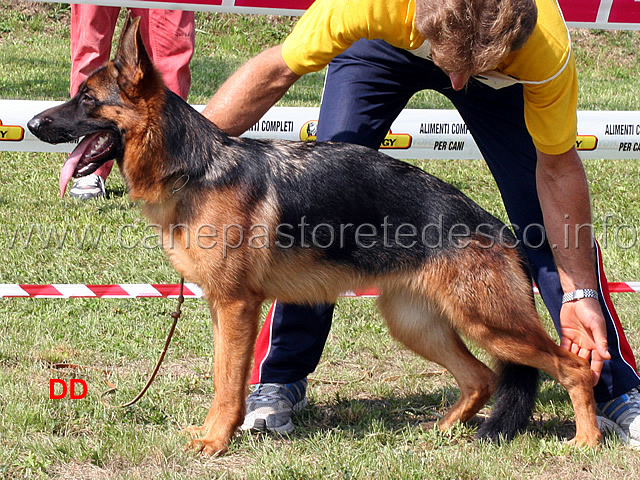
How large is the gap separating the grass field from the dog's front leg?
0.10 m

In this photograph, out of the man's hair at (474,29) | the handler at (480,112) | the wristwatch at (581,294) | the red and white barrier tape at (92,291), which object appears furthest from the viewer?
the red and white barrier tape at (92,291)

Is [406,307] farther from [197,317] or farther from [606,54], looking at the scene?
[606,54]

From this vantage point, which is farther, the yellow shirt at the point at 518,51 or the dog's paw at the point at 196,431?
the dog's paw at the point at 196,431

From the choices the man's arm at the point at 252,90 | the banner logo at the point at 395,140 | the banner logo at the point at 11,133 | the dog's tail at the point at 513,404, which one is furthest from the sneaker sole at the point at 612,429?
the banner logo at the point at 11,133

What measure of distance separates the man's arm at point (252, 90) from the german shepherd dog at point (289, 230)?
0.16m

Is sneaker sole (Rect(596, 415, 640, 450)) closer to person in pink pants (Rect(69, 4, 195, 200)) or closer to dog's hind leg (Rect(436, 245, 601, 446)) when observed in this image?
dog's hind leg (Rect(436, 245, 601, 446))

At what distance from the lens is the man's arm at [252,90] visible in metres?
3.39

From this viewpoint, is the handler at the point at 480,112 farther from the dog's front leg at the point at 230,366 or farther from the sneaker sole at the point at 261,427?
the dog's front leg at the point at 230,366

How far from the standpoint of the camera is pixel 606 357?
343 centimetres

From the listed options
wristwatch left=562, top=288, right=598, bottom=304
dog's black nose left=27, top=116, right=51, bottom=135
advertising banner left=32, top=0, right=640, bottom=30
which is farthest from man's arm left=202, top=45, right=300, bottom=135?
advertising banner left=32, top=0, right=640, bottom=30

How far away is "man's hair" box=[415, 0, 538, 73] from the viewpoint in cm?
275

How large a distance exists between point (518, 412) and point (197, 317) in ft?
7.45

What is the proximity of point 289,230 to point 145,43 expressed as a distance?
13.7 ft

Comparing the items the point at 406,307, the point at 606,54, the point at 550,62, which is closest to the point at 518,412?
→ the point at 406,307
